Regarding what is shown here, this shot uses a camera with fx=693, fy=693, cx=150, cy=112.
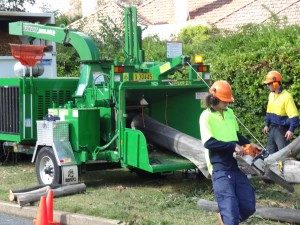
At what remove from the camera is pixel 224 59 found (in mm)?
13156

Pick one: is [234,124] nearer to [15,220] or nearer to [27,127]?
[15,220]

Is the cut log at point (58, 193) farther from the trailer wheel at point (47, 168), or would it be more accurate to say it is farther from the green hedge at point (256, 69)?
the green hedge at point (256, 69)

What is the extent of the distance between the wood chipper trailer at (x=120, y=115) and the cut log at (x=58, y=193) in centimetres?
29

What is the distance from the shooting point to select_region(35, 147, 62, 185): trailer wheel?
10.0m

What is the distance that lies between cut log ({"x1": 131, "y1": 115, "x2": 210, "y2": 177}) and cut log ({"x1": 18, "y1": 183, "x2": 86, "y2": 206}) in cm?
129

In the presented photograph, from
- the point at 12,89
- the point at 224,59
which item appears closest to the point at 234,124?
the point at 12,89

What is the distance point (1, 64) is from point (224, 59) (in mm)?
4458

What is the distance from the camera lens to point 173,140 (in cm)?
1000

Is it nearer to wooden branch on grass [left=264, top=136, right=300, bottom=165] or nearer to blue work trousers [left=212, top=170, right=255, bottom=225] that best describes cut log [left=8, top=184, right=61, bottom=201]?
wooden branch on grass [left=264, top=136, right=300, bottom=165]

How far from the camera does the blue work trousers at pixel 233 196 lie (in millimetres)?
6672

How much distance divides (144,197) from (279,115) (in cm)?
240

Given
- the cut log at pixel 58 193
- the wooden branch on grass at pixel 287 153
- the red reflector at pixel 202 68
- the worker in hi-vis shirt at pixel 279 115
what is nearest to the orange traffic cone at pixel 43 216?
the cut log at pixel 58 193

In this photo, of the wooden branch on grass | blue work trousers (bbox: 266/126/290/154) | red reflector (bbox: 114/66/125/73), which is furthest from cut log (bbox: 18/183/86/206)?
blue work trousers (bbox: 266/126/290/154)

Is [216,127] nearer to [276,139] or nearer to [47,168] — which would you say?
[276,139]
